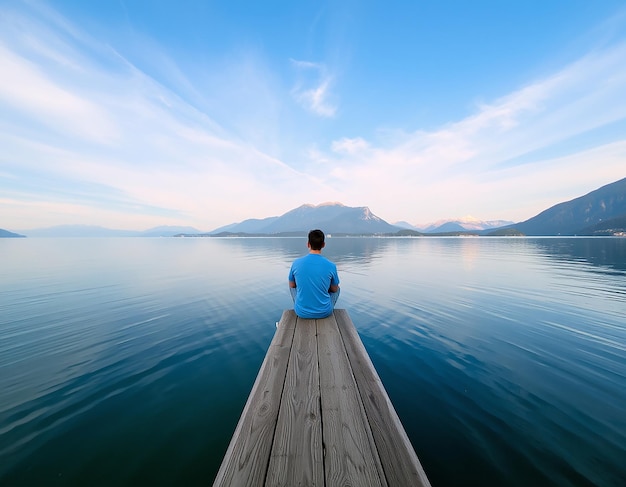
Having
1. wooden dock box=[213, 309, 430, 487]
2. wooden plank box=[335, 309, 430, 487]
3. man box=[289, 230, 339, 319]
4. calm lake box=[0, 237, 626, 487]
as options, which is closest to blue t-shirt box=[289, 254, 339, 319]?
man box=[289, 230, 339, 319]

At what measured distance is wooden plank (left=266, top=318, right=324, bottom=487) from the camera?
96.5 inches

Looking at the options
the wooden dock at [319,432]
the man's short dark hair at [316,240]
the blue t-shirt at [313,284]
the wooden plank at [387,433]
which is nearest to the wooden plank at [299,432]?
the wooden dock at [319,432]

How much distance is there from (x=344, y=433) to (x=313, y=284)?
408cm

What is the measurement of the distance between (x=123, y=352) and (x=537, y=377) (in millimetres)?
13949

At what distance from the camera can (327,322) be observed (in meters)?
6.84

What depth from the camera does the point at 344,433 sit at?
9.74ft

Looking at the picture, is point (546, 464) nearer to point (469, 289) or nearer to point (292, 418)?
point (292, 418)

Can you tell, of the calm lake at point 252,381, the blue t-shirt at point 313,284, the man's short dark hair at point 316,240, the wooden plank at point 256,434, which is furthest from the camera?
the man's short dark hair at point 316,240

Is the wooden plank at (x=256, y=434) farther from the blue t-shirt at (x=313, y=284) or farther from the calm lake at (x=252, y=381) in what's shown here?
the blue t-shirt at (x=313, y=284)

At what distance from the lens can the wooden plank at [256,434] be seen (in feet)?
7.89

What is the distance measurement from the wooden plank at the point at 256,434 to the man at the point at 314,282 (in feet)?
7.57

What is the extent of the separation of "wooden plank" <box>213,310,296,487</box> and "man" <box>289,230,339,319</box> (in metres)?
2.31

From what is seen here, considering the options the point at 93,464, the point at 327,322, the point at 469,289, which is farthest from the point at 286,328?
the point at 469,289

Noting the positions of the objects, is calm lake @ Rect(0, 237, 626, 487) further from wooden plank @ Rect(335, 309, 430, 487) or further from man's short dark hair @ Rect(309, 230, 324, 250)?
man's short dark hair @ Rect(309, 230, 324, 250)
